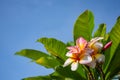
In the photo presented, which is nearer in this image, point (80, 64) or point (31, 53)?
point (80, 64)

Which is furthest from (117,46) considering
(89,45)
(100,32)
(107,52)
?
(89,45)

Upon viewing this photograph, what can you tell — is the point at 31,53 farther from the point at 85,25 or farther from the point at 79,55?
the point at 79,55

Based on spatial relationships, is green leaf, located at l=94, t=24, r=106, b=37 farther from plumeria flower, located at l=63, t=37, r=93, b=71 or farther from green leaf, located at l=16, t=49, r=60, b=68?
plumeria flower, located at l=63, t=37, r=93, b=71

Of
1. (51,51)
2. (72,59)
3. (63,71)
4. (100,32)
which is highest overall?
(100,32)

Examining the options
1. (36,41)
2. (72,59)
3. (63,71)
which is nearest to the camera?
(72,59)

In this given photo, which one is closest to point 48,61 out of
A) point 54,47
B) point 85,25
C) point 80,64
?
point 54,47

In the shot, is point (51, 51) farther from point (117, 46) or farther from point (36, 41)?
point (117, 46)

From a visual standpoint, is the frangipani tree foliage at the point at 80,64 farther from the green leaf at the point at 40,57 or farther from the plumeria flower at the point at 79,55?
the plumeria flower at the point at 79,55
